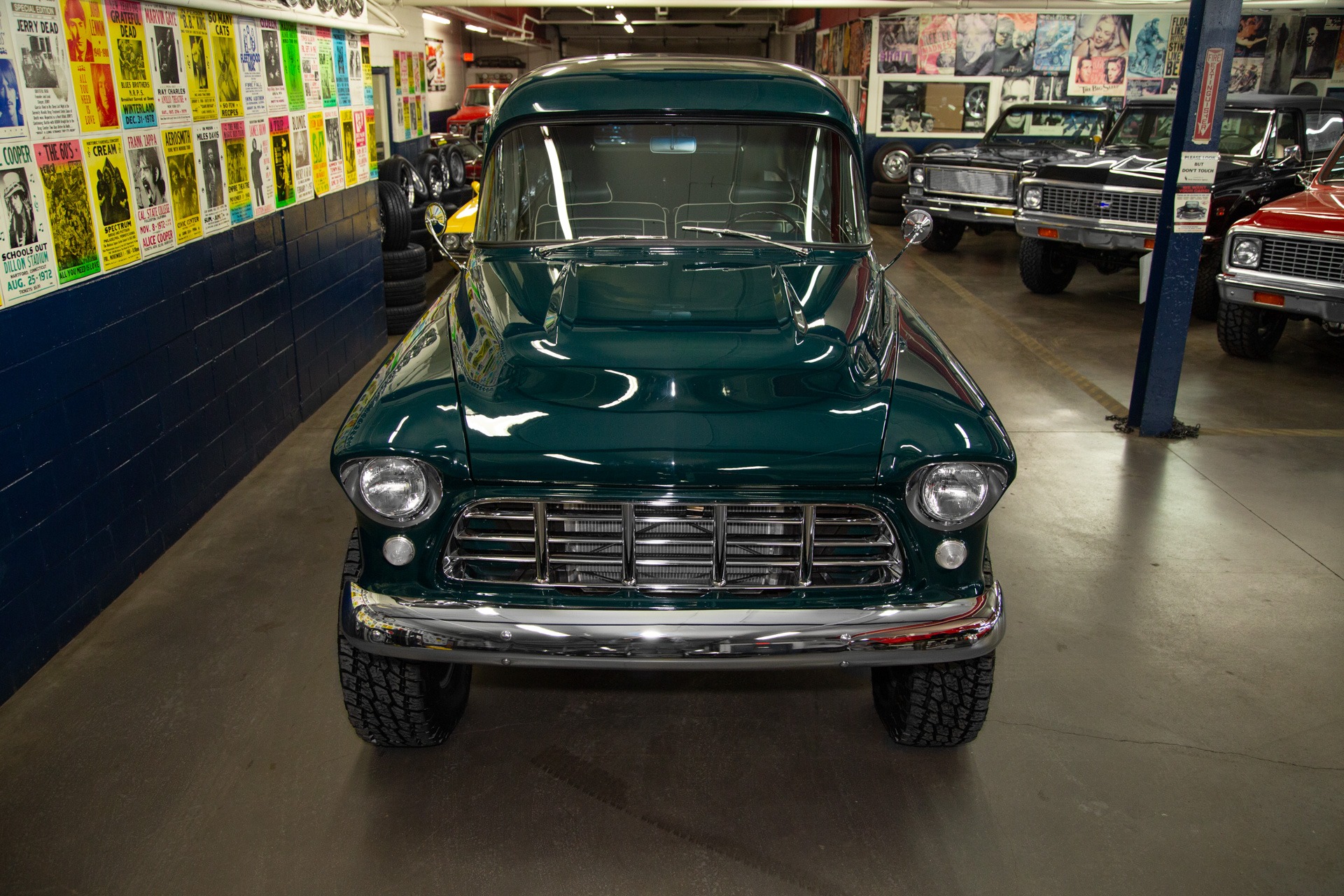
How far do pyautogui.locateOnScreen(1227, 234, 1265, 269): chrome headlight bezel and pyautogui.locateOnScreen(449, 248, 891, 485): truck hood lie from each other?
519 cm

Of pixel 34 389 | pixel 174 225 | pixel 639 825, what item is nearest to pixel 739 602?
pixel 639 825

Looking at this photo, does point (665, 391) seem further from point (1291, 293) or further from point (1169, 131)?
point (1169, 131)

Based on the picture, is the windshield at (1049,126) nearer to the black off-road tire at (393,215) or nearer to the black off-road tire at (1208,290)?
the black off-road tire at (1208,290)

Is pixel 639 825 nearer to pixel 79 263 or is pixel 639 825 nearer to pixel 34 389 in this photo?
pixel 34 389

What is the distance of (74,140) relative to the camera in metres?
3.66

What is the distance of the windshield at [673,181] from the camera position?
11.7ft

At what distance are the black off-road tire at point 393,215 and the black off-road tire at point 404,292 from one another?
0.27m

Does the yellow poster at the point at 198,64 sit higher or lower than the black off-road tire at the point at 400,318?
higher

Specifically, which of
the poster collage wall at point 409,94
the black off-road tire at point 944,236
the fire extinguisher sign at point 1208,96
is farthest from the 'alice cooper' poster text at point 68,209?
the poster collage wall at point 409,94

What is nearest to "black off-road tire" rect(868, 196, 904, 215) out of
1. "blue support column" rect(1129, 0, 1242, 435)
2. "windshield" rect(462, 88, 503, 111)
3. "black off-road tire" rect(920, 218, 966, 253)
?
"black off-road tire" rect(920, 218, 966, 253)

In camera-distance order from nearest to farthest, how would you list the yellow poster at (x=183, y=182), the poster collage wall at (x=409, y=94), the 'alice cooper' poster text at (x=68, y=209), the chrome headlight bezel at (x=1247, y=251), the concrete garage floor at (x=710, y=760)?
the concrete garage floor at (x=710, y=760)
the 'alice cooper' poster text at (x=68, y=209)
the yellow poster at (x=183, y=182)
the chrome headlight bezel at (x=1247, y=251)
the poster collage wall at (x=409, y=94)

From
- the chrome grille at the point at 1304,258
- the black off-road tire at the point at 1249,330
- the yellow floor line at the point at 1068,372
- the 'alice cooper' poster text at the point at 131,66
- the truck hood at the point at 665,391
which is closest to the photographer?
the truck hood at the point at 665,391

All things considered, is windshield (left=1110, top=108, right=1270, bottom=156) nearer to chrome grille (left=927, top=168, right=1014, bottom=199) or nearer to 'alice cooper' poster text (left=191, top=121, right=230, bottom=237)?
chrome grille (left=927, top=168, right=1014, bottom=199)

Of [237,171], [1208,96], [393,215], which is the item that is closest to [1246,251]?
[1208,96]
